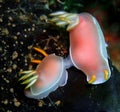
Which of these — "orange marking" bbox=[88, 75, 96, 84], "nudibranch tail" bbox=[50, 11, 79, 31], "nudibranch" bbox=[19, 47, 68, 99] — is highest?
"nudibranch tail" bbox=[50, 11, 79, 31]

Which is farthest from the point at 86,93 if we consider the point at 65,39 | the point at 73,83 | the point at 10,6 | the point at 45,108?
the point at 10,6

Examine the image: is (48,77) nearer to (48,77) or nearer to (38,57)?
(48,77)

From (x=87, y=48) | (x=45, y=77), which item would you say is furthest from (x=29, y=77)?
(x=87, y=48)

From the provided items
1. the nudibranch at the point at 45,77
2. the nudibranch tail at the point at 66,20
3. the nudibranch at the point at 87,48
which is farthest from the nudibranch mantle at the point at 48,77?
the nudibranch tail at the point at 66,20

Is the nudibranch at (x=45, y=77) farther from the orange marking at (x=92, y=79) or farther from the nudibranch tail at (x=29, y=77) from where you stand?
the orange marking at (x=92, y=79)

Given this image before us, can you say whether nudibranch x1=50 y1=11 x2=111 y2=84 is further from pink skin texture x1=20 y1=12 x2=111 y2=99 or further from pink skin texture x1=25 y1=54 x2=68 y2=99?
pink skin texture x1=25 y1=54 x2=68 y2=99

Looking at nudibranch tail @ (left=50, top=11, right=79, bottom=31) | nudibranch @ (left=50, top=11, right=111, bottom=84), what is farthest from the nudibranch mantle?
nudibranch tail @ (left=50, top=11, right=79, bottom=31)

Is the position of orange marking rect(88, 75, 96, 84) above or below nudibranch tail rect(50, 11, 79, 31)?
below
